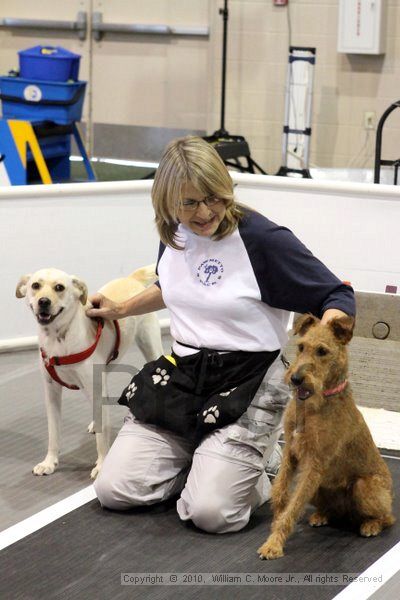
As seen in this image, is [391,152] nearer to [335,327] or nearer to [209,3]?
[209,3]

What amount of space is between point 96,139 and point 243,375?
6.48 meters

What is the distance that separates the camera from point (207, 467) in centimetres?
243

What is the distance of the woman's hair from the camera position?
2.33 m

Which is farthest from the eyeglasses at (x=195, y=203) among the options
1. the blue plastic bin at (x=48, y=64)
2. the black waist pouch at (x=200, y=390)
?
the blue plastic bin at (x=48, y=64)

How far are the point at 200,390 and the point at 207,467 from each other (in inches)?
8.1

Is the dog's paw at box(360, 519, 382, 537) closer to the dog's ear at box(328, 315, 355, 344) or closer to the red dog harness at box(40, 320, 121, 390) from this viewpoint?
the dog's ear at box(328, 315, 355, 344)

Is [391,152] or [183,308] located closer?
[183,308]

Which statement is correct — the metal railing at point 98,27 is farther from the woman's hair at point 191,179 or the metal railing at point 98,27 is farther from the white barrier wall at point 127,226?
the woman's hair at point 191,179

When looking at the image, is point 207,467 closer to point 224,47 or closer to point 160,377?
point 160,377

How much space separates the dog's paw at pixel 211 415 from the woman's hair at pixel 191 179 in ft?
1.46

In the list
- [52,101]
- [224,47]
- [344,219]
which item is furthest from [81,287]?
[224,47]

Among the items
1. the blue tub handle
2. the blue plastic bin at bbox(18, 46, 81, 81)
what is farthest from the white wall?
the blue plastic bin at bbox(18, 46, 81, 81)

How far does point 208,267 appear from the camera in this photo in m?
2.49

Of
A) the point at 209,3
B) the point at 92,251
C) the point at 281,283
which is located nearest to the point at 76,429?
the point at 92,251
